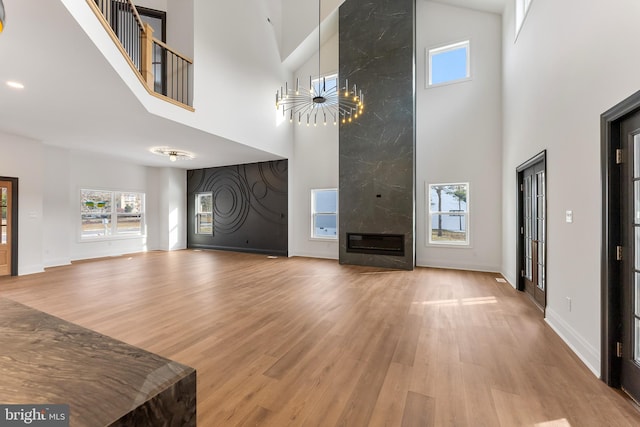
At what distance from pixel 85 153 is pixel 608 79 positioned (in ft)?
32.9

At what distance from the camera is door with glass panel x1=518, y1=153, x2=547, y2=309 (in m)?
3.67

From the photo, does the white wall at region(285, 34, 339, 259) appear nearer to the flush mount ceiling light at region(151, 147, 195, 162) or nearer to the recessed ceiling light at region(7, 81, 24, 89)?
the flush mount ceiling light at region(151, 147, 195, 162)

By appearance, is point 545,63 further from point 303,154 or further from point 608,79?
point 303,154

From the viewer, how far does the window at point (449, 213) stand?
6.39 m

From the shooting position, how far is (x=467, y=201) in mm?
6336

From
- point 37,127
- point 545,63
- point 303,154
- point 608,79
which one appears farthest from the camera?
point 303,154

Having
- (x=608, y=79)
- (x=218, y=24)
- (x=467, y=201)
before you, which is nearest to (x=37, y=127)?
(x=218, y=24)

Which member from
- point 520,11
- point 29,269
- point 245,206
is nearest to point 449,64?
point 520,11

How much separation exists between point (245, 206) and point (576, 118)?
7.77 metres

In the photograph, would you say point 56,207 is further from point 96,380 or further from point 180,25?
point 96,380

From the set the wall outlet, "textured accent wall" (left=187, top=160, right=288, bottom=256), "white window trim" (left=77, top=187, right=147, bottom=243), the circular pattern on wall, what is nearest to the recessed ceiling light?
"white window trim" (left=77, top=187, right=147, bottom=243)

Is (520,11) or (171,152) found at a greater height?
(520,11)

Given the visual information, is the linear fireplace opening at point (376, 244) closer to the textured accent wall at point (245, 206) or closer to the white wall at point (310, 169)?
the white wall at point (310, 169)

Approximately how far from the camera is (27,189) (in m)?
5.94
